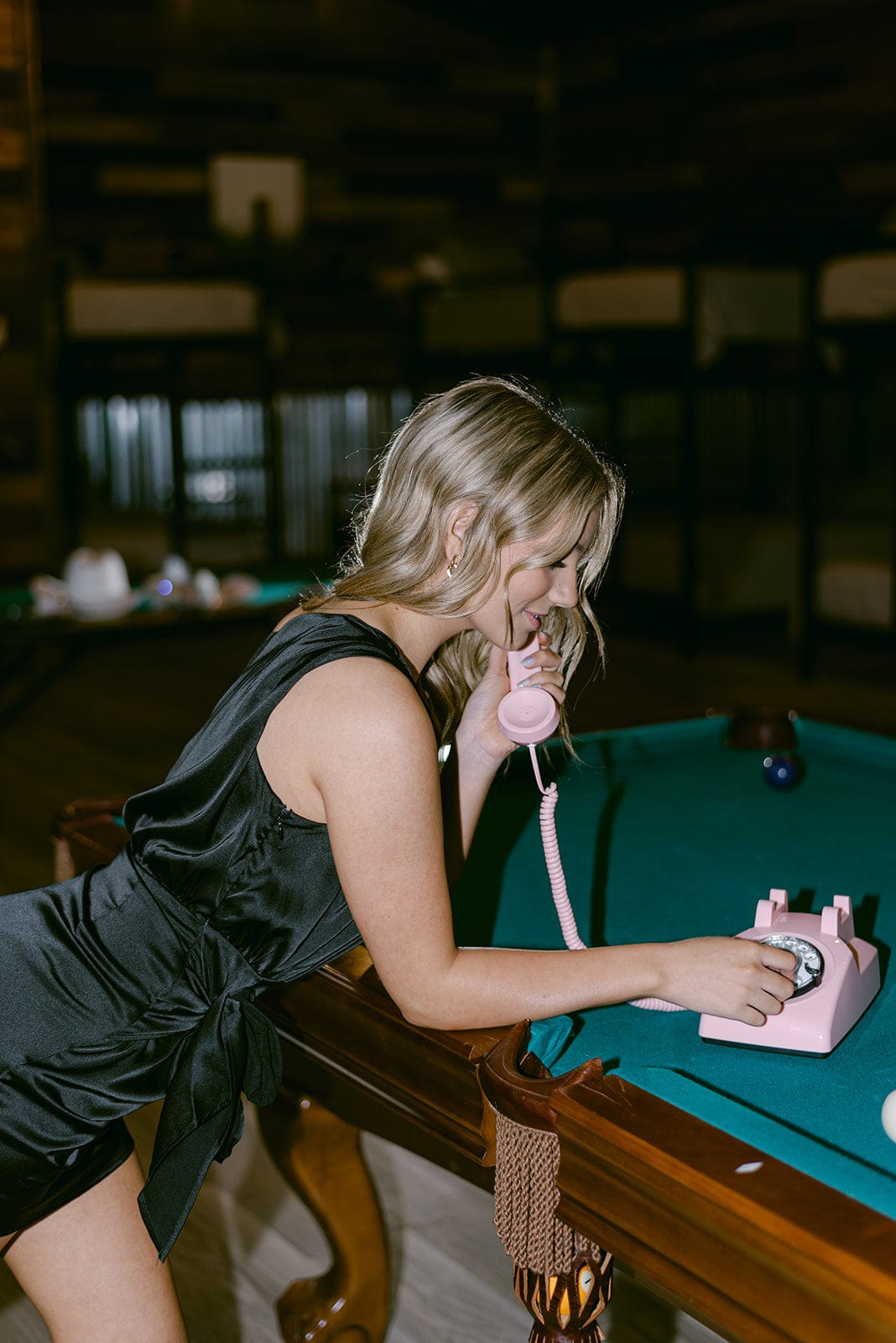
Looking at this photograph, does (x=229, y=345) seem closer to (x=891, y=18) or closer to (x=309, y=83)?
(x=309, y=83)

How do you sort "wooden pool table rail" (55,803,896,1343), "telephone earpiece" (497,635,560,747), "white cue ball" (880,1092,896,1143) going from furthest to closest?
"telephone earpiece" (497,635,560,747)
"white cue ball" (880,1092,896,1143)
"wooden pool table rail" (55,803,896,1343)

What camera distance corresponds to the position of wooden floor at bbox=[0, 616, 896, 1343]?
1.94 m

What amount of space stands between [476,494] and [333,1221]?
879 millimetres

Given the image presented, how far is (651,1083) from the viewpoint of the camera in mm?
1154

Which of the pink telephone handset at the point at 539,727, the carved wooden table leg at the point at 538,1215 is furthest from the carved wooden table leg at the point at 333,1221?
the carved wooden table leg at the point at 538,1215

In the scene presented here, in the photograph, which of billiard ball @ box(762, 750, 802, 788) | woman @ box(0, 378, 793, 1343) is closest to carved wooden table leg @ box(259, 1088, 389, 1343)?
woman @ box(0, 378, 793, 1343)

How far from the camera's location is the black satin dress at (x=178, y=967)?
1.36m

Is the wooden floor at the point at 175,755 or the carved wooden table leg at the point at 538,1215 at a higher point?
the carved wooden table leg at the point at 538,1215

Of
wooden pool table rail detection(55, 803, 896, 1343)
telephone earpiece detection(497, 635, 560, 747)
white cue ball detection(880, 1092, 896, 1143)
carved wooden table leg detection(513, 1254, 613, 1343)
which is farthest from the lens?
telephone earpiece detection(497, 635, 560, 747)

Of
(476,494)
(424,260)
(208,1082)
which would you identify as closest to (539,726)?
(476,494)

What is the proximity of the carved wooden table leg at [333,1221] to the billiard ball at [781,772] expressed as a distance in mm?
882

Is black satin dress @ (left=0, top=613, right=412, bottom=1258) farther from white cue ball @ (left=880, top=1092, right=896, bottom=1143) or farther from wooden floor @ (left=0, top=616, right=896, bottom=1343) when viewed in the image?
white cue ball @ (left=880, top=1092, right=896, bottom=1143)

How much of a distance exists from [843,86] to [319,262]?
289 cm

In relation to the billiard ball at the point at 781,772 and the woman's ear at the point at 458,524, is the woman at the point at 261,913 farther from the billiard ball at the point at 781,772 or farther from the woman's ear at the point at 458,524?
the billiard ball at the point at 781,772
